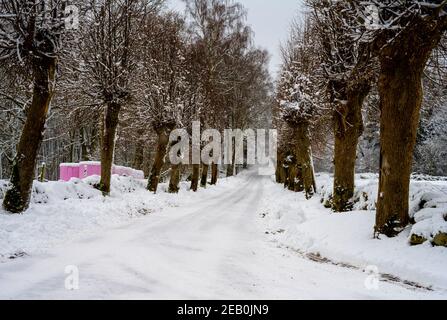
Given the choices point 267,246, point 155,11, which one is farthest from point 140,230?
point 155,11

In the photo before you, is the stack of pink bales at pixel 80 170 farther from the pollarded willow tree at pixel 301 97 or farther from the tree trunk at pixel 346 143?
the tree trunk at pixel 346 143

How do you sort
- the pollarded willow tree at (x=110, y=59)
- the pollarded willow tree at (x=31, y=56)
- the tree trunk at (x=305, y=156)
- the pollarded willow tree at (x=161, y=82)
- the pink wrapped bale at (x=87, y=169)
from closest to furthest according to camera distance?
the pollarded willow tree at (x=31, y=56) < the pollarded willow tree at (x=110, y=59) < the pollarded willow tree at (x=161, y=82) < the tree trunk at (x=305, y=156) < the pink wrapped bale at (x=87, y=169)

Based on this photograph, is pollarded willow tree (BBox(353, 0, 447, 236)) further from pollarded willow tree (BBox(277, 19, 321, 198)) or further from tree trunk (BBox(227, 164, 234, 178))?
tree trunk (BBox(227, 164, 234, 178))

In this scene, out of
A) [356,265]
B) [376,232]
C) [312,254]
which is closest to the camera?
[356,265]

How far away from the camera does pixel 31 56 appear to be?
924 centimetres

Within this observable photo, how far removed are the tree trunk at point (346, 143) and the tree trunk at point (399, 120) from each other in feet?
12.9

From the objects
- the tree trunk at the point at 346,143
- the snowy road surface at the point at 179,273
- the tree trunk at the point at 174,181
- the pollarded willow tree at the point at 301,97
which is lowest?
the snowy road surface at the point at 179,273

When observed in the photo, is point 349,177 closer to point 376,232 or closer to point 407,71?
point 376,232

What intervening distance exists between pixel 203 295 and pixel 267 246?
15.1ft

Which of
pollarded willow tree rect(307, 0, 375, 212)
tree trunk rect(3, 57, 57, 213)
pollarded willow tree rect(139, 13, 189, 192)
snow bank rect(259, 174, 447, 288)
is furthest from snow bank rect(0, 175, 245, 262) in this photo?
pollarded willow tree rect(307, 0, 375, 212)

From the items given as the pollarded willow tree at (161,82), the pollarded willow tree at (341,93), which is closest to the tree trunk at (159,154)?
the pollarded willow tree at (161,82)

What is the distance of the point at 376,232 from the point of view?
7.77 metres

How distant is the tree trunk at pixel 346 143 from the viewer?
11.6 m

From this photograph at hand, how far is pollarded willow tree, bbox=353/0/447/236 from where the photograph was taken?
7.14m
